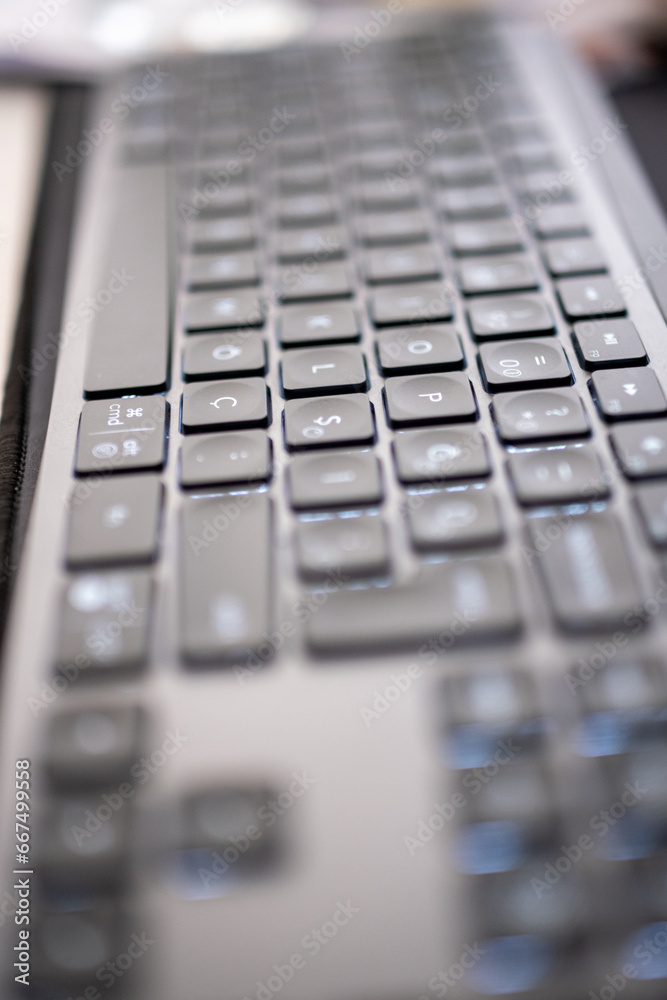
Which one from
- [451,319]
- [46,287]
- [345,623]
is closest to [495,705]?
[345,623]

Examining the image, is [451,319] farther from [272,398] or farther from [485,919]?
[485,919]

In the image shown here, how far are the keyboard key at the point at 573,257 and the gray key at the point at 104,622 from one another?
0.20 m

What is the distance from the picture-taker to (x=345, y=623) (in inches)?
7.4

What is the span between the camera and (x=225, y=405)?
0.24 metres

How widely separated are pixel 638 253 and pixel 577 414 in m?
0.10

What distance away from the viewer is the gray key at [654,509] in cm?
20

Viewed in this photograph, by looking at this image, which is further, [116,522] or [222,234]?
[222,234]

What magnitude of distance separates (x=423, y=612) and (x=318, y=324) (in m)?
0.13

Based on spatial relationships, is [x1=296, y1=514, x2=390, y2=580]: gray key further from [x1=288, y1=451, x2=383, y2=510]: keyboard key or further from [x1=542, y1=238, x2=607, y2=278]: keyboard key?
[x1=542, y1=238, x2=607, y2=278]: keyboard key

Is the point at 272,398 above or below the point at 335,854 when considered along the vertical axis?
above

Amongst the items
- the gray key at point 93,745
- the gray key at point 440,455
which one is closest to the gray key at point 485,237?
the gray key at point 440,455

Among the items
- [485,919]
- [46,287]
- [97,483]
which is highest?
Result: [46,287]

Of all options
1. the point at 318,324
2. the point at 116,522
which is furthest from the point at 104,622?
the point at 318,324

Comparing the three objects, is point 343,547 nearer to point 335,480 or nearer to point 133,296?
point 335,480
